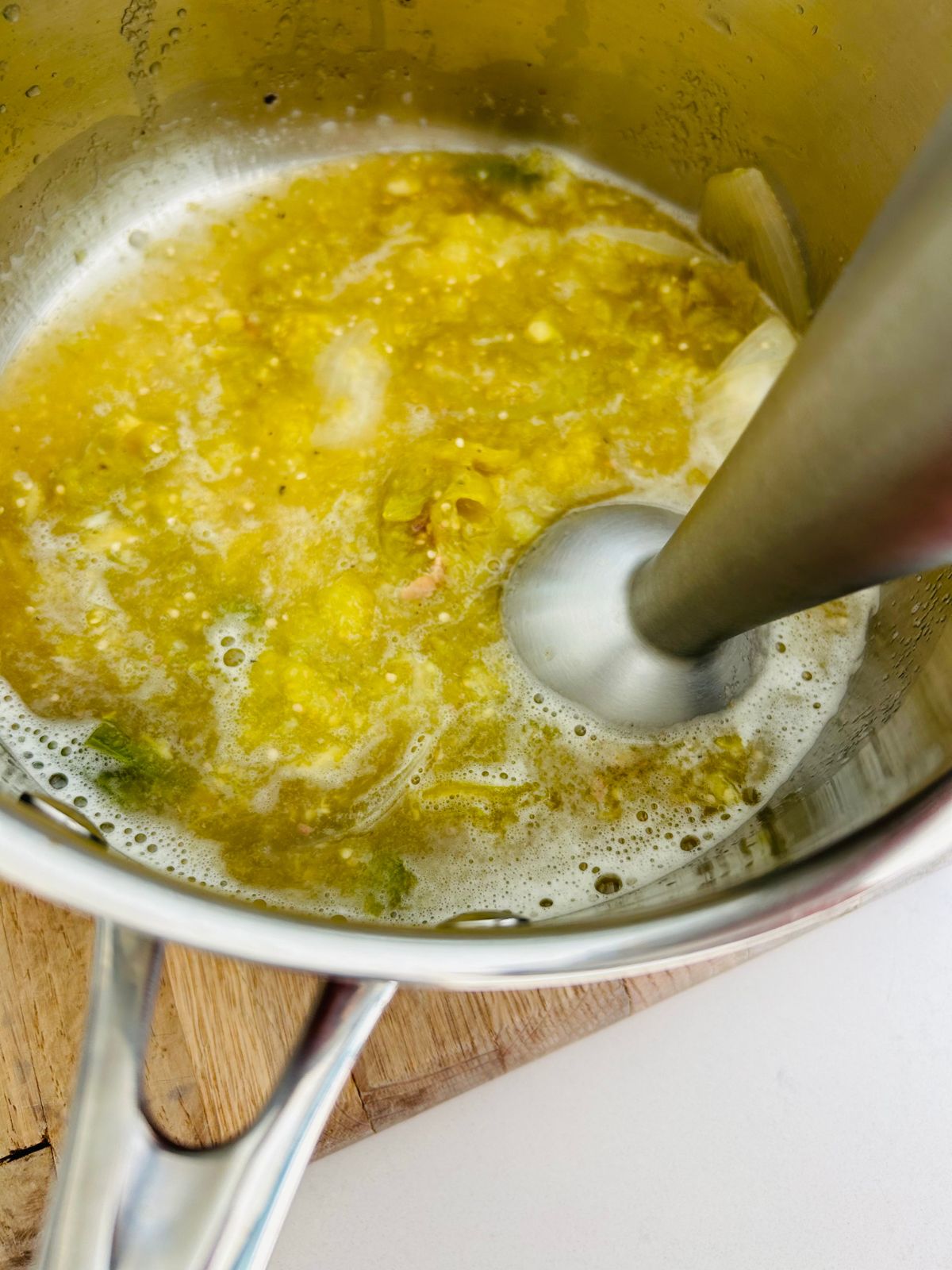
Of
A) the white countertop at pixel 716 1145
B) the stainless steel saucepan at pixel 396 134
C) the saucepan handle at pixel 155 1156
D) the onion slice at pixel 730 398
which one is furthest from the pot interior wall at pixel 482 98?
the saucepan handle at pixel 155 1156

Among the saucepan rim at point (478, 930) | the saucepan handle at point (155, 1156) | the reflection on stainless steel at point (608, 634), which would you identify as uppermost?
the reflection on stainless steel at point (608, 634)

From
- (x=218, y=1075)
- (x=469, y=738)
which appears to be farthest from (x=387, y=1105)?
(x=469, y=738)

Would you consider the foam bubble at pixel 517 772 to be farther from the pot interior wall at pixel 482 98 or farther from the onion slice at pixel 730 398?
the onion slice at pixel 730 398

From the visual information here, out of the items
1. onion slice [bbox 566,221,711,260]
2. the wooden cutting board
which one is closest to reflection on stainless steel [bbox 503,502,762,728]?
the wooden cutting board

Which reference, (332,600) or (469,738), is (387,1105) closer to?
(469,738)

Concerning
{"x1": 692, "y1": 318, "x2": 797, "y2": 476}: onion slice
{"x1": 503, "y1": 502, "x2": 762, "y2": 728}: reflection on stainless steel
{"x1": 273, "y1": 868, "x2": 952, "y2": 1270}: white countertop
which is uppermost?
{"x1": 692, "y1": 318, "x2": 797, "y2": 476}: onion slice

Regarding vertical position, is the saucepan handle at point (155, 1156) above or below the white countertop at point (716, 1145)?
above

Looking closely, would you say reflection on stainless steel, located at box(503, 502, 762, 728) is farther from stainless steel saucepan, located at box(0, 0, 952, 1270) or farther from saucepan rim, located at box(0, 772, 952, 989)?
saucepan rim, located at box(0, 772, 952, 989)
